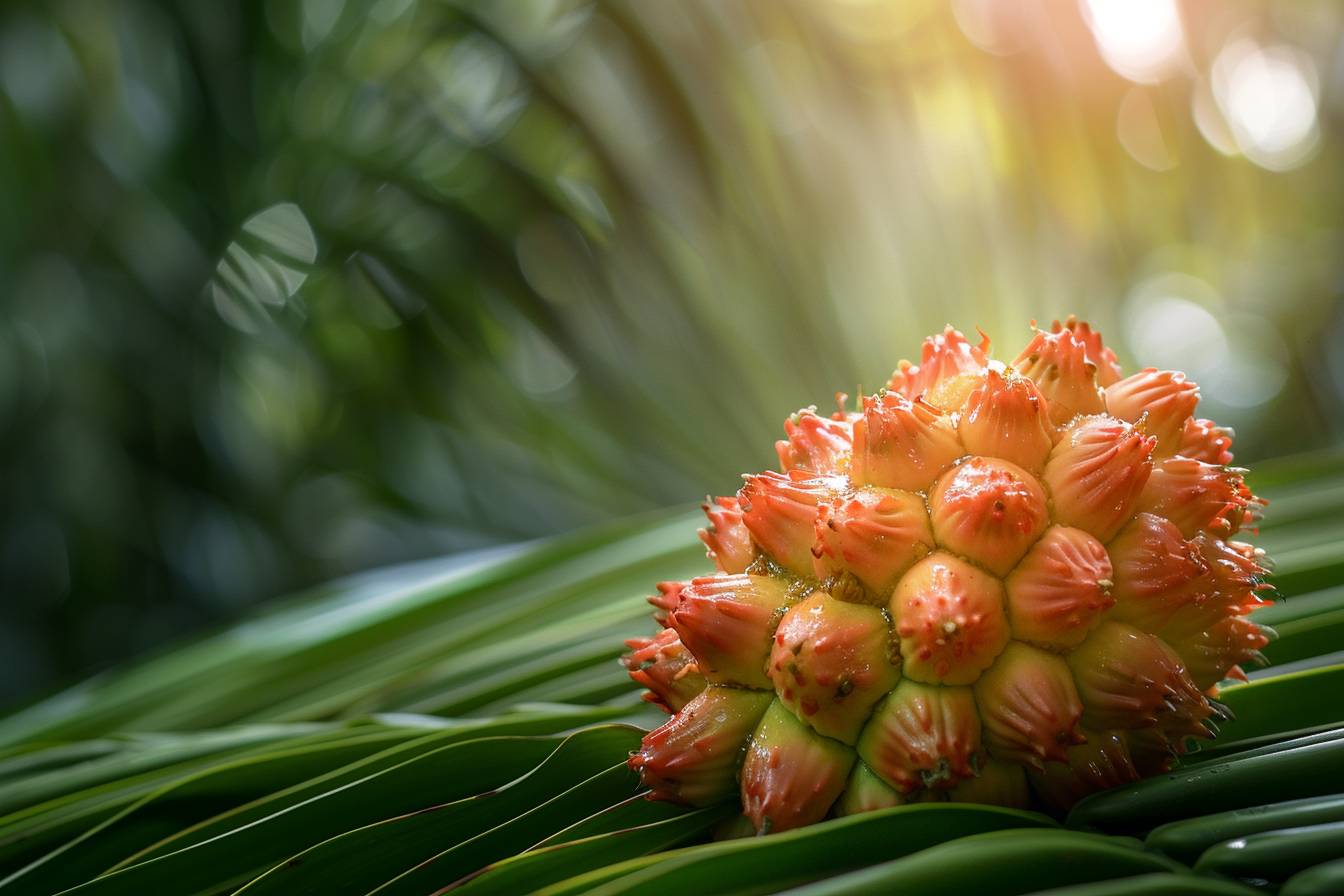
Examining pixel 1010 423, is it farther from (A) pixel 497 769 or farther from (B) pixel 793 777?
(A) pixel 497 769

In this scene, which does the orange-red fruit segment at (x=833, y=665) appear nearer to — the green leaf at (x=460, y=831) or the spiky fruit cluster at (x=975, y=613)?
the spiky fruit cluster at (x=975, y=613)

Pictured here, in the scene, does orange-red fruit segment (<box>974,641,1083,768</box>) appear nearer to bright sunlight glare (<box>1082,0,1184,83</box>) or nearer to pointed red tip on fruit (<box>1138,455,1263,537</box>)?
pointed red tip on fruit (<box>1138,455,1263,537</box>)

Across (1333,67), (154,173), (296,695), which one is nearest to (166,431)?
(154,173)

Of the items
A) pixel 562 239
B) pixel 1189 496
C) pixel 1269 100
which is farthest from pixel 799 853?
pixel 1269 100

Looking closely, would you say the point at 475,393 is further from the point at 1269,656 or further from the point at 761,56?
the point at 1269,656

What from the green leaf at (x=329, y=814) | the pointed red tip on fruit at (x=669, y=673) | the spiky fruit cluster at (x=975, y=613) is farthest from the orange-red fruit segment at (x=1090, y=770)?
the green leaf at (x=329, y=814)

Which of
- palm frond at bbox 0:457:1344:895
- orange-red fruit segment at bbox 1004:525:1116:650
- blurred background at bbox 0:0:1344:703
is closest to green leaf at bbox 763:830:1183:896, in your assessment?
palm frond at bbox 0:457:1344:895
